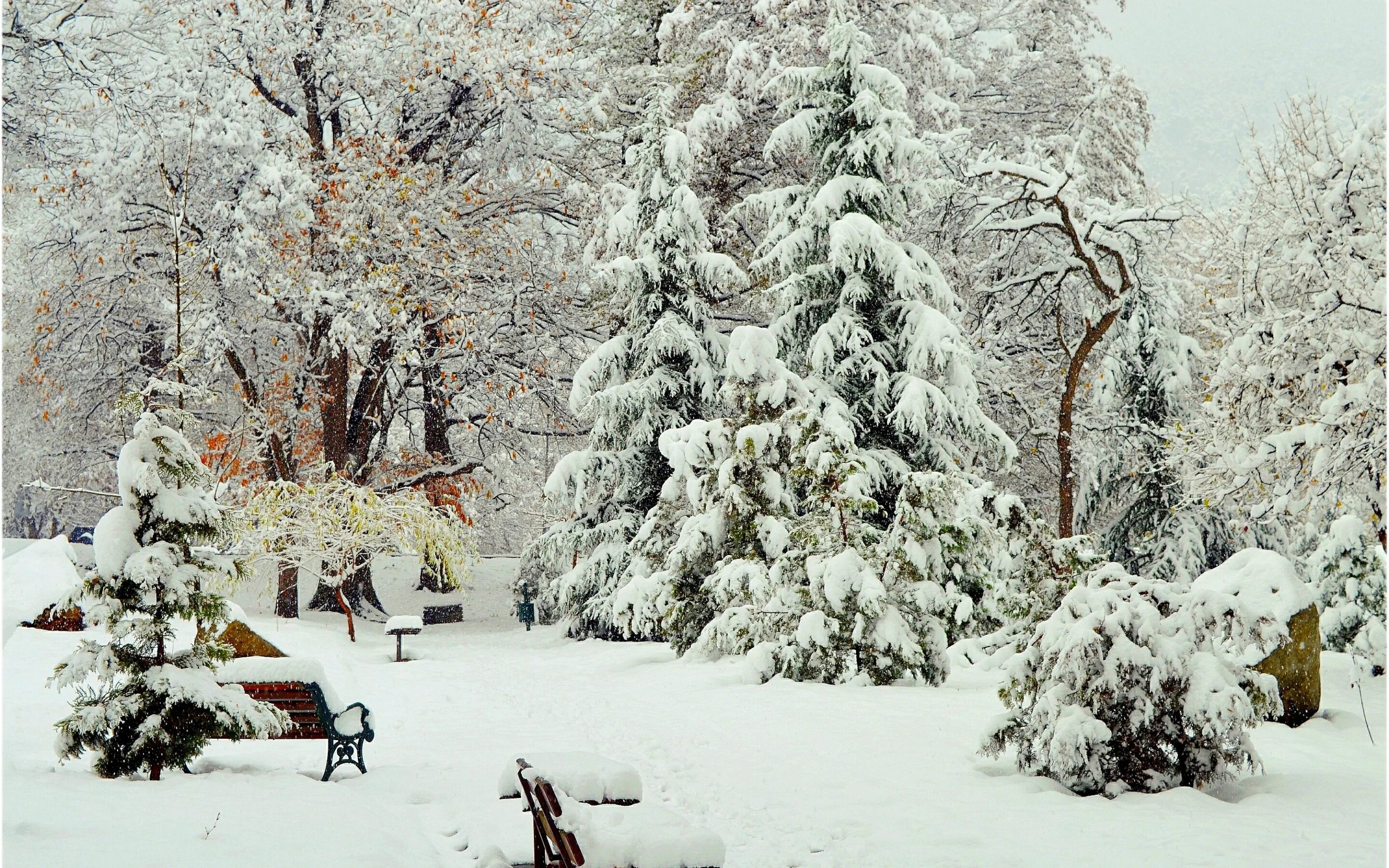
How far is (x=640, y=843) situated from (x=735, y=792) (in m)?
2.91

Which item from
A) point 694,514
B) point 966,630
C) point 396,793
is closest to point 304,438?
point 694,514

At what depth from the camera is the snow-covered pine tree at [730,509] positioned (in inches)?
500

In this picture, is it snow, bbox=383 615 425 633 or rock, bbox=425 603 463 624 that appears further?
rock, bbox=425 603 463 624

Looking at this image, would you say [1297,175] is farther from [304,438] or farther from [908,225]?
[304,438]

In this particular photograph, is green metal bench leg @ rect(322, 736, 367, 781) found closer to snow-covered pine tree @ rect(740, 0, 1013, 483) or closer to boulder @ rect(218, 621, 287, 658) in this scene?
boulder @ rect(218, 621, 287, 658)

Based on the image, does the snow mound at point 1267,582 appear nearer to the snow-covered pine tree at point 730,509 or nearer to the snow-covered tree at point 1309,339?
the snow-covered tree at point 1309,339

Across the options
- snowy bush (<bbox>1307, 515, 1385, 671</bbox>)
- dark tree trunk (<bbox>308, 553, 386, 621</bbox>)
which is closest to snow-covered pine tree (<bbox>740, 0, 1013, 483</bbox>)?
snowy bush (<bbox>1307, 515, 1385, 671</bbox>)

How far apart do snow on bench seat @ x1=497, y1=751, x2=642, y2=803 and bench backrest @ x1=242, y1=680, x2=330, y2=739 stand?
240 centimetres

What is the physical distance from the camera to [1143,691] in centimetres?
711

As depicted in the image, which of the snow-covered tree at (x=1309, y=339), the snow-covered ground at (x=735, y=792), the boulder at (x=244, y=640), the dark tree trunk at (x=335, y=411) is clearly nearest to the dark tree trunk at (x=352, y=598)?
the dark tree trunk at (x=335, y=411)

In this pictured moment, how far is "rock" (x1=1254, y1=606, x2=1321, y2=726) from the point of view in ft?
29.8

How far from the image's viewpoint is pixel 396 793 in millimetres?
7309

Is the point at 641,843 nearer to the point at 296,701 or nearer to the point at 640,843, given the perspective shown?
the point at 640,843

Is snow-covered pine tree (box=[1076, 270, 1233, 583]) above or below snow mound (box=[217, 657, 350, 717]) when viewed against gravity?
above
